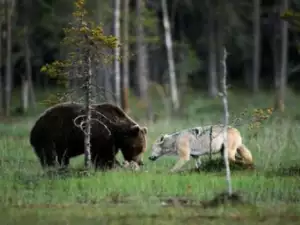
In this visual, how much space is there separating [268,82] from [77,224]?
6103 centimetres

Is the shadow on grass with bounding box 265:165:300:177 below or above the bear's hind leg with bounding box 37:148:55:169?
below

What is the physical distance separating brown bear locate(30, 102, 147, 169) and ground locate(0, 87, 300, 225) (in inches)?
18.6

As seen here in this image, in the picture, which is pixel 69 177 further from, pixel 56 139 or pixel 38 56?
pixel 38 56

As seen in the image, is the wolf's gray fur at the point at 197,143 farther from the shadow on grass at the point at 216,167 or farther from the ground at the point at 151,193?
the ground at the point at 151,193

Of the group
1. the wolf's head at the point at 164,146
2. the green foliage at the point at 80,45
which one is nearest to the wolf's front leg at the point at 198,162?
the wolf's head at the point at 164,146

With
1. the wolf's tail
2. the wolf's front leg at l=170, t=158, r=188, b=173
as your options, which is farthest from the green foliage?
the wolf's tail

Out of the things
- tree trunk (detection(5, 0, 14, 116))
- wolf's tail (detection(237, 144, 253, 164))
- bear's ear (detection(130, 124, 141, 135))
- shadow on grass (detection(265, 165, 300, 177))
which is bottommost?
shadow on grass (detection(265, 165, 300, 177))

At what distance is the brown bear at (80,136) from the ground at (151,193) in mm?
473

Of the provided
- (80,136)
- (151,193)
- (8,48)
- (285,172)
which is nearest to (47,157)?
(80,136)

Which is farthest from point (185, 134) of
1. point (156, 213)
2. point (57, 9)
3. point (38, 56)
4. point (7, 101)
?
point (38, 56)

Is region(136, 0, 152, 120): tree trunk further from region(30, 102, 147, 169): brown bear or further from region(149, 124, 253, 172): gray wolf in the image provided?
region(149, 124, 253, 172): gray wolf

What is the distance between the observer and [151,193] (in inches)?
507

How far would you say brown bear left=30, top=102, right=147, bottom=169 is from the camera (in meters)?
16.7

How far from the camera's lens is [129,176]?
14492 mm
